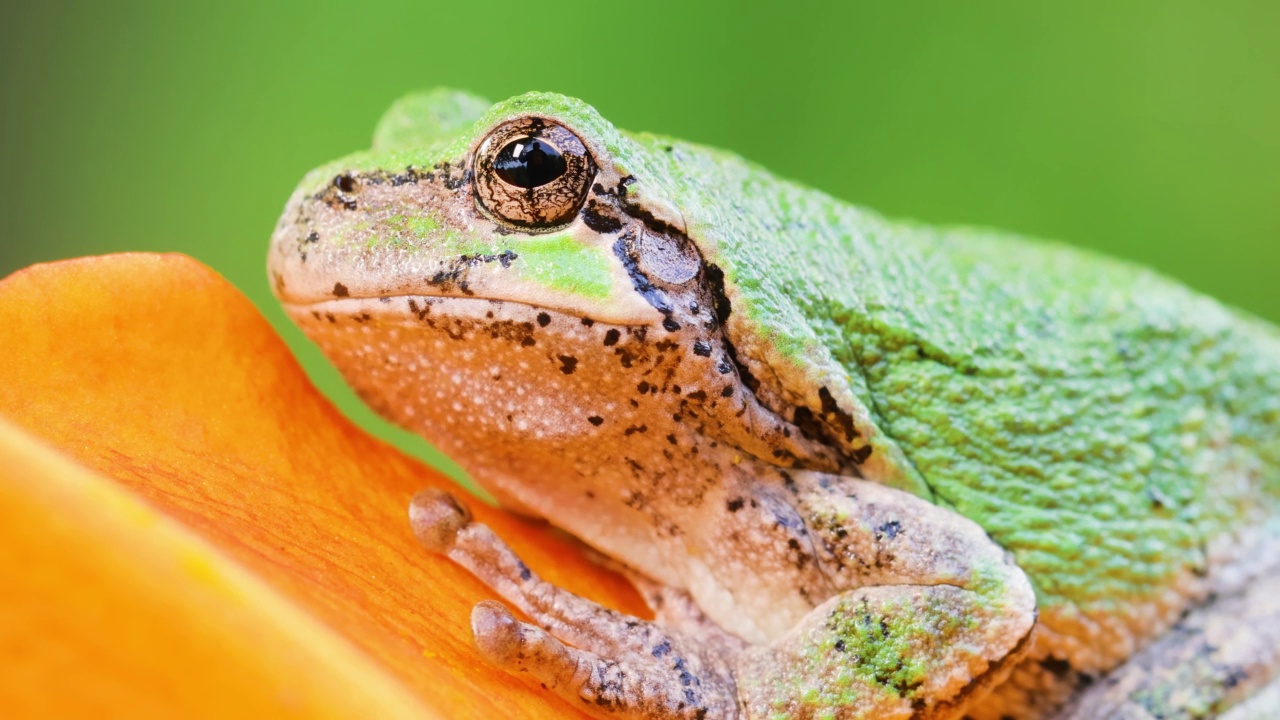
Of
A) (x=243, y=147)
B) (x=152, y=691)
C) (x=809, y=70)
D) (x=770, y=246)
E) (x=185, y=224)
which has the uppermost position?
(x=809, y=70)

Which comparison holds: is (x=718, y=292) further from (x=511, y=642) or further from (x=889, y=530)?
(x=511, y=642)

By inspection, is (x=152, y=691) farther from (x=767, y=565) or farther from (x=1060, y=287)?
(x=1060, y=287)

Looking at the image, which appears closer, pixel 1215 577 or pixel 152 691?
pixel 152 691

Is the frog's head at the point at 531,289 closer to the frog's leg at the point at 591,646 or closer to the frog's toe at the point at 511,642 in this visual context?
the frog's leg at the point at 591,646

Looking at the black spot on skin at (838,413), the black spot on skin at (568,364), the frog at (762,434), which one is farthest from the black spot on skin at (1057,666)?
the black spot on skin at (568,364)

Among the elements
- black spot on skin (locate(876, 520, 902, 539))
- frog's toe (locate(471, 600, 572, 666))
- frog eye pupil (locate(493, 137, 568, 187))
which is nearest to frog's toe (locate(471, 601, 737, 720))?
frog's toe (locate(471, 600, 572, 666))

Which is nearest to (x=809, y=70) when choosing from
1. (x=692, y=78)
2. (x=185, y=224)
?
(x=692, y=78)

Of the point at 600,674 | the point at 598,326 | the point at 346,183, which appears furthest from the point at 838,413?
the point at 346,183
